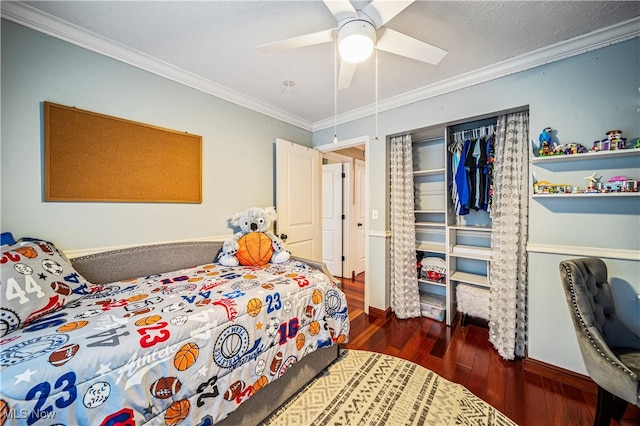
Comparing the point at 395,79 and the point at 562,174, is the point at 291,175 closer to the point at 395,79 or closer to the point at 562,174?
the point at 395,79

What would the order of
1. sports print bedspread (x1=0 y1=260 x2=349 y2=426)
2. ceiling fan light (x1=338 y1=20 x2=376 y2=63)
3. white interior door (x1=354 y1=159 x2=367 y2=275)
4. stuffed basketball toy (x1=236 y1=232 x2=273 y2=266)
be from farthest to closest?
white interior door (x1=354 y1=159 x2=367 y2=275)
stuffed basketball toy (x1=236 y1=232 x2=273 y2=266)
ceiling fan light (x1=338 y1=20 x2=376 y2=63)
sports print bedspread (x1=0 y1=260 x2=349 y2=426)

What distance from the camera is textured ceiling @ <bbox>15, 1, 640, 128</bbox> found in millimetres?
1344

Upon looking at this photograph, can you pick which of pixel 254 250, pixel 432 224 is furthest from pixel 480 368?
pixel 254 250

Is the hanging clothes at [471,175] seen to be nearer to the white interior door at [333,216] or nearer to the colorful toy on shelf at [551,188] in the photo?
the colorful toy on shelf at [551,188]

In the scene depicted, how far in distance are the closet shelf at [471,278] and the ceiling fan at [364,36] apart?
2074 mm

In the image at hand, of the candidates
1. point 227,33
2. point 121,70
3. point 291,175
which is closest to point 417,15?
point 227,33

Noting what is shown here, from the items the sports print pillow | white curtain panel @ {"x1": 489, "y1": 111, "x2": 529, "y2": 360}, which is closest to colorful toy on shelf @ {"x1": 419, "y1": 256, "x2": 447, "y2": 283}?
white curtain panel @ {"x1": 489, "y1": 111, "x2": 529, "y2": 360}

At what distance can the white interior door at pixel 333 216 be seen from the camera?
4051 mm

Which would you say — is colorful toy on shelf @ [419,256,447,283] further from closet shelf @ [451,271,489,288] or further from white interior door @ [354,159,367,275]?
white interior door @ [354,159,367,275]

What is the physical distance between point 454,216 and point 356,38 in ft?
7.20

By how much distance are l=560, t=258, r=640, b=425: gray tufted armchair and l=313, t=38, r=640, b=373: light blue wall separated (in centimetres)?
23

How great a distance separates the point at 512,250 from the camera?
1.95 metres

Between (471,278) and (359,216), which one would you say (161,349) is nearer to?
(471,278)

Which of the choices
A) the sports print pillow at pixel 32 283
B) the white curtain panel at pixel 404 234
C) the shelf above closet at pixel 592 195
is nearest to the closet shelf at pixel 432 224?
the white curtain panel at pixel 404 234
